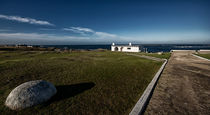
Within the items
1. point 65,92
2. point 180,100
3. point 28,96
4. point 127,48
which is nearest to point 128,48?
point 127,48

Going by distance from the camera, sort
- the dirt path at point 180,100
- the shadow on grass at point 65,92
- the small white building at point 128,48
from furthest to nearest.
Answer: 1. the small white building at point 128,48
2. the shadow on grass at point 65,92
3. the dirt path at point 180,100

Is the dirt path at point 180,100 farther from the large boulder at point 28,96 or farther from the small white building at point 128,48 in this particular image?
the small white building at point 128,48

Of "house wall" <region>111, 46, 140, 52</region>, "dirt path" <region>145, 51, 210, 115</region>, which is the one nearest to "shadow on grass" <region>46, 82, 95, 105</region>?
"dirt path" <region>145, 51, 210, 115</region>

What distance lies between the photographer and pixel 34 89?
503 cm

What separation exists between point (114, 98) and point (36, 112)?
153 inches

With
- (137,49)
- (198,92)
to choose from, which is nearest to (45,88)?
(198,92)

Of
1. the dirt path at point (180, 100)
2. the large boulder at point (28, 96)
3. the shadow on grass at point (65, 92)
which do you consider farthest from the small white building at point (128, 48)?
the large boulder at point (28, 96)

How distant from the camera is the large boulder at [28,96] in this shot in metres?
4.59

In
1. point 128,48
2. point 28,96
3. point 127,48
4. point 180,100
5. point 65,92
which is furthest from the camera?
point 127,48

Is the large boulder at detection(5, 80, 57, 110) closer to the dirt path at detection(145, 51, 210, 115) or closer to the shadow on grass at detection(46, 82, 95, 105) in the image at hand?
the shadow on grass at detection(46, 82, 95, 105)

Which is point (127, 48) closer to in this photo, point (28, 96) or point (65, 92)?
point (65, 92)

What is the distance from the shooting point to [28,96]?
15.5 ft

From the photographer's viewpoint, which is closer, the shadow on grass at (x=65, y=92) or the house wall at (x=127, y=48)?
the shadow on grass at (x=65, y=92)

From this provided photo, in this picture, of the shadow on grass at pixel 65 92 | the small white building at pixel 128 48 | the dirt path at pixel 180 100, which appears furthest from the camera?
the small white building at pixel 128 48
